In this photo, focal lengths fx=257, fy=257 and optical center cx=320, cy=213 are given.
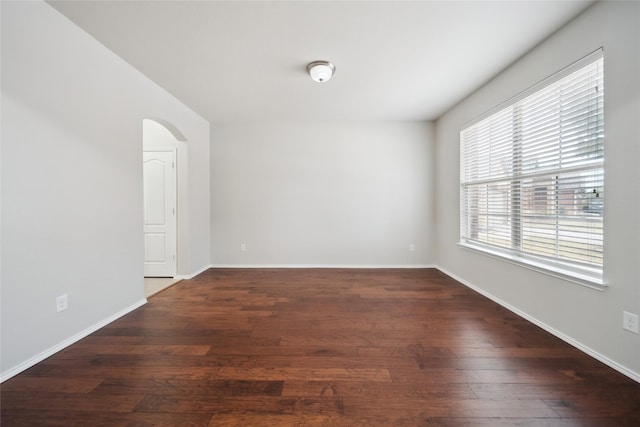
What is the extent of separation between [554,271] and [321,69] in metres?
2.79

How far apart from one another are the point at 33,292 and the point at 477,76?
444 cm

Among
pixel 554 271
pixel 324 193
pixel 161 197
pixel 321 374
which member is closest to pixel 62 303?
pixel 321 374

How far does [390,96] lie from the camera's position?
346cm

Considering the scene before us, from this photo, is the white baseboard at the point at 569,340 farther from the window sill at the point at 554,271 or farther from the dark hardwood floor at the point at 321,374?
the window sill at the point at 554,271

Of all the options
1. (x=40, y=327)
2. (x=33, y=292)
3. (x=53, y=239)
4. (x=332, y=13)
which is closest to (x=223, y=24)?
(x=332, y=13)

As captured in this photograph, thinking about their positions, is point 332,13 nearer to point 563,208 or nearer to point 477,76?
point 477,76

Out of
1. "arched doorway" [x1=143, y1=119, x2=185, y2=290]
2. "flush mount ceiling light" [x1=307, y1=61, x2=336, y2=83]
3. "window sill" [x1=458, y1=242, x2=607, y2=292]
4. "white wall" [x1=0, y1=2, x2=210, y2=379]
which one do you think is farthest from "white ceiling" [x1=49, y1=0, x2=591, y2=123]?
"window sill" [x1=458, y1=242, x2=607, y2=292]

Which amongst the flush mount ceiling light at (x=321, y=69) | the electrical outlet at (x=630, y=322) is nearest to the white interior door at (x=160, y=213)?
the flush mount ceiling light at (x=321, y=69)

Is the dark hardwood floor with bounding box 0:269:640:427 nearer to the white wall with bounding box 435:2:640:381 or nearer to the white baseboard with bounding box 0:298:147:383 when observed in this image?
the white baseboard with bounding box 0:298:147:383

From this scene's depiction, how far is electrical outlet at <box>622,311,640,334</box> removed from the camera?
5.28ft

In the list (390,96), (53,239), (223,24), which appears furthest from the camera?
(390,96)

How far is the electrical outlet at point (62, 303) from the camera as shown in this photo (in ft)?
6.42

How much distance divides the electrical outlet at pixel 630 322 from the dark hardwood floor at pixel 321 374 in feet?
1.06

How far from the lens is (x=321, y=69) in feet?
8.54
